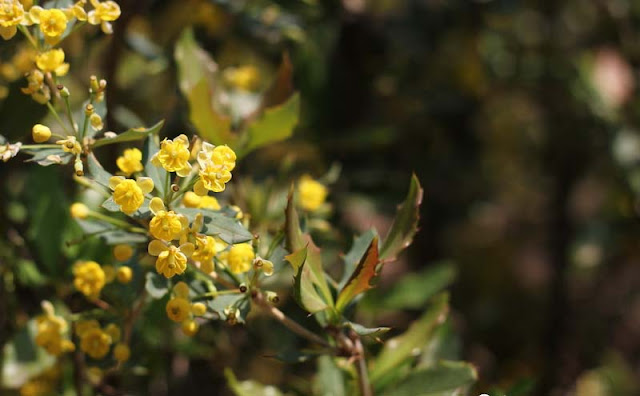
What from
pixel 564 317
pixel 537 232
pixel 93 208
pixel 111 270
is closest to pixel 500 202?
pixel 537 232

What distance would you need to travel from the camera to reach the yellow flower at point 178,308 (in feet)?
2.44

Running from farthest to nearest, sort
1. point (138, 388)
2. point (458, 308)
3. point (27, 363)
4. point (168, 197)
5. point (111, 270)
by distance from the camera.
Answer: point (458, 308) < point (138, 388) < point (27, 363) < point (111, 270) < point (168, 197)

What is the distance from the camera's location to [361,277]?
2.45ft

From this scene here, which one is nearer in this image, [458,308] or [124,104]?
[124,104]

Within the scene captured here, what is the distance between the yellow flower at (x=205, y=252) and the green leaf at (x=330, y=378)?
279 millimetres

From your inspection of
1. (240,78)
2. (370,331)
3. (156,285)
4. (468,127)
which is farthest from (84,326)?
(468,127)

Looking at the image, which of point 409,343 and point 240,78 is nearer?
point 409,343

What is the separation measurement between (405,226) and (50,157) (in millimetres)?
343

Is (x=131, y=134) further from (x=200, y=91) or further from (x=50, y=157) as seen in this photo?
Answer: (x=200, y=91)

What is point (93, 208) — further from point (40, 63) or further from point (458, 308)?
point (458, 308)

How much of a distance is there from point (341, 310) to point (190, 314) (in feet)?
0.49

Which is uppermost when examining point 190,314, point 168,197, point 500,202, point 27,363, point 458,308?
point 168,197

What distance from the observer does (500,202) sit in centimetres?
208

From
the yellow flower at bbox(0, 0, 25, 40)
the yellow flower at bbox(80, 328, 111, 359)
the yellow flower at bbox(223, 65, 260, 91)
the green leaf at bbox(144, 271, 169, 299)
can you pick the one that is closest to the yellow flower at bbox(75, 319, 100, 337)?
the yellow flower at bbox(80, 328, 111, 359)
